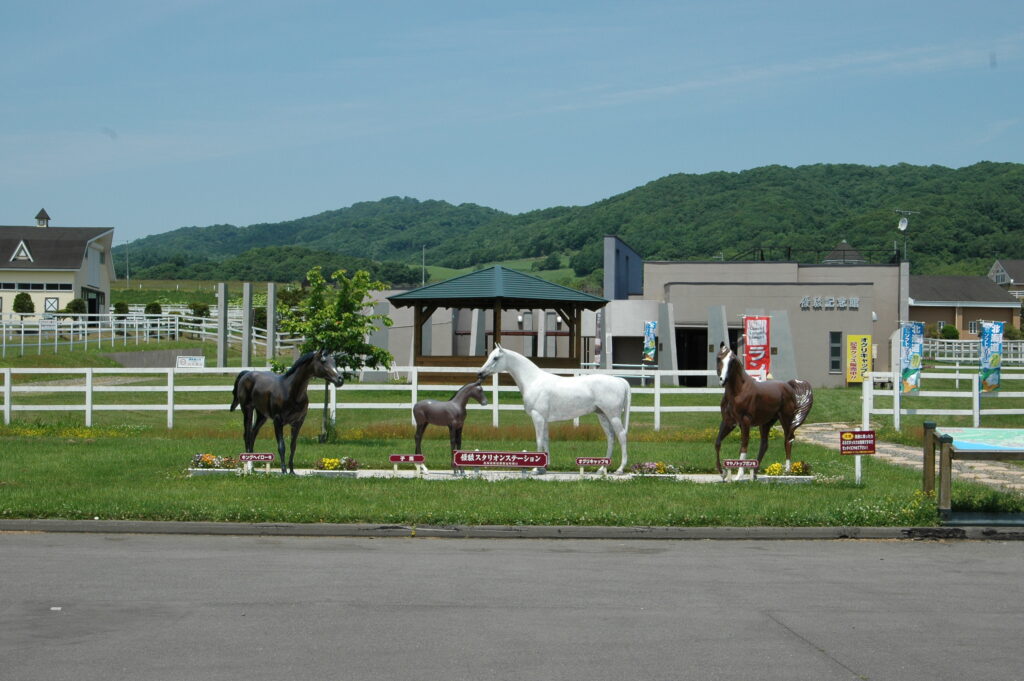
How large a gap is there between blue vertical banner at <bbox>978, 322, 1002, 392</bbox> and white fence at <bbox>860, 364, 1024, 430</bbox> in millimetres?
373

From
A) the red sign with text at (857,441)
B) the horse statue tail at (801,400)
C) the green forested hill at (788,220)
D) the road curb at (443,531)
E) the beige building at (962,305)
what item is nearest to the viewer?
the road curb at (443,531)

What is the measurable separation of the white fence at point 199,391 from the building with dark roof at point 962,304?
5779cm

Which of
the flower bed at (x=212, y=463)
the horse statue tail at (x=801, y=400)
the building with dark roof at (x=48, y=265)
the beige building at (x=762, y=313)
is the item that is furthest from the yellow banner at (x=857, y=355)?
the building with dark roof at (x=48, y=265)

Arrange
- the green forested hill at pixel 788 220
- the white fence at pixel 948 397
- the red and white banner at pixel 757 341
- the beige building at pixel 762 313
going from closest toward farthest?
1. the white fence at pixel 948 397
2. the red and white banner at pixel 757 341
3. the beige building at pixel 762 313
4. the green forested hill at pixel 788 220

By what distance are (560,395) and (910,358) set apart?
50.1 ft

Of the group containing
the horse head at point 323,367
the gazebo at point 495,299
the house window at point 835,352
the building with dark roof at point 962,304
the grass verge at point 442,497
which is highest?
the building with dark roof at point 962,304

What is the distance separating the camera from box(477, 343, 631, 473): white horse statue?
659 inches

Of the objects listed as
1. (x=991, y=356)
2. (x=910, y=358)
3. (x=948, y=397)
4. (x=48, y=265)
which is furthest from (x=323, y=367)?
(x=48, y=265)

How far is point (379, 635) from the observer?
25.2 feet

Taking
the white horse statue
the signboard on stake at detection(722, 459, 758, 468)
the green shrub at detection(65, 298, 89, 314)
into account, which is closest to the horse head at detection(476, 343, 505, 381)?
the white horse statue

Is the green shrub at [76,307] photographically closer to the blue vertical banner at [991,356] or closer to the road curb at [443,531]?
the blue vertical banner at [991,356]

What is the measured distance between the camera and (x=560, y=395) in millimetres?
16750

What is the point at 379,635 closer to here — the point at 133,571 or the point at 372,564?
the point at 372,564

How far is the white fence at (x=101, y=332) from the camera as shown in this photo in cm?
4369
